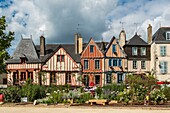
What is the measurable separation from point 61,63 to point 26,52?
5150 mm

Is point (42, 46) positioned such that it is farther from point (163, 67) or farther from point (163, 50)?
point (163, 67)

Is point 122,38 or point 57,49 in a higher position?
point 122,38

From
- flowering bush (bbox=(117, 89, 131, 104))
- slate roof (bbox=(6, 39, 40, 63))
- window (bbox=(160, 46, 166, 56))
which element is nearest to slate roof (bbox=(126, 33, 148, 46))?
Answer: window (bbox=(160, 46, 166, 56))

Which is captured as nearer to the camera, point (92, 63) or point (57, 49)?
point (57, 49)

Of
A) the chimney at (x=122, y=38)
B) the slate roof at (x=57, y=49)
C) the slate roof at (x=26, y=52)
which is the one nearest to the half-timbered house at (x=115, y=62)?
the chimney at (x=122, y=38)

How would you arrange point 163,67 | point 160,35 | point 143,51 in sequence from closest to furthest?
point 163,67 → point 160,35 → point 143,51

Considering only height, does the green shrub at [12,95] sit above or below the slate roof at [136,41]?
below

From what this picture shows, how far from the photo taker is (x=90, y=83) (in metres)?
35.1

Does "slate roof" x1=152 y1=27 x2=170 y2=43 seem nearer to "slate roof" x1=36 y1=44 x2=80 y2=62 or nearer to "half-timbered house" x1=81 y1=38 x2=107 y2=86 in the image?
"half-timbered house" x1=81 y1=38 x2=107 y2=86

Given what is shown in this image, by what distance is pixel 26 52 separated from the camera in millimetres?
36188

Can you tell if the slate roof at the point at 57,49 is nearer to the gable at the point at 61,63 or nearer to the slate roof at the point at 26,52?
the gable at the point at 61,63

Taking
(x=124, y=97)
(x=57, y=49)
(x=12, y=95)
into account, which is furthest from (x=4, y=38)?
(x=57, y=49)

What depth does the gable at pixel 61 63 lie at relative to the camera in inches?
1367

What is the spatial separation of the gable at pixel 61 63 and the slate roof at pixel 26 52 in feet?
5.56
